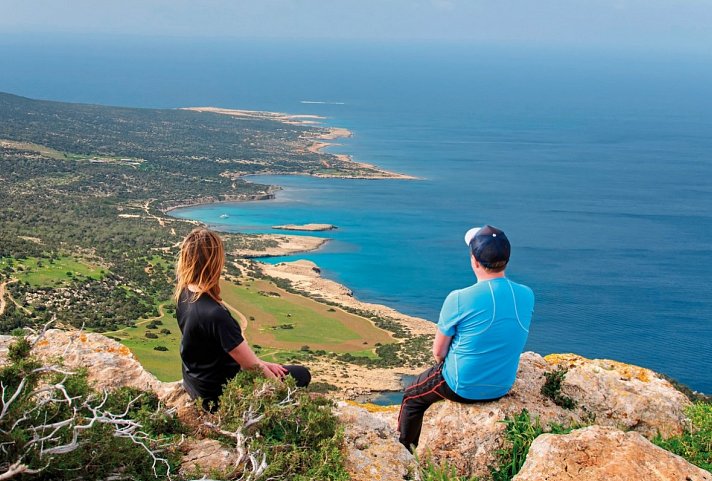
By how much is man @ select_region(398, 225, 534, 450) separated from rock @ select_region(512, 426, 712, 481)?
0.96 metres

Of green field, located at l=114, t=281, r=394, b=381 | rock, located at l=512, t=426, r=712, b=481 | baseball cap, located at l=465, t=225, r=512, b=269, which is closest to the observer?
rock, located at l=512, t=426, r=712, b=481

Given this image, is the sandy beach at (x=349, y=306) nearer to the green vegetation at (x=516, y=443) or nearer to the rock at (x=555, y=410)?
the rock at (x=555, y=410)

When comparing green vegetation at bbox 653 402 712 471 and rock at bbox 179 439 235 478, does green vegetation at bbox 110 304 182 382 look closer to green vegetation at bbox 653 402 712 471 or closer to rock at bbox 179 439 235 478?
green vegetation at bbox 653 402 712 471

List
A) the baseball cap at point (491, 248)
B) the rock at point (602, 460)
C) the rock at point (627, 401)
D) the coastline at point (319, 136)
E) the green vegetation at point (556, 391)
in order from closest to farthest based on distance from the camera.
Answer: the rock at point (602, 460) → the baseball cap at point (491, 248) → the green vegetation at point (556, 391) → the rock at point (627, 401) → the coastline at point (319, 136)

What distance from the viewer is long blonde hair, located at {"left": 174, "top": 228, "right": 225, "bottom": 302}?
486 cm

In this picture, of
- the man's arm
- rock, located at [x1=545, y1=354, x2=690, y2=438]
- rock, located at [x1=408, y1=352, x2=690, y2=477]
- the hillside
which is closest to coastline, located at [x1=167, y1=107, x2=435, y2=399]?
the hillside

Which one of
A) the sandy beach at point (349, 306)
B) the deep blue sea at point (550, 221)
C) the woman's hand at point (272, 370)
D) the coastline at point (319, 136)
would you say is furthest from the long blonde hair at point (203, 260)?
the coastline at point (319, 136)

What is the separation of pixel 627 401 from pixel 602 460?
2.59m

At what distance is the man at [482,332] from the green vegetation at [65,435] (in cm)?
190

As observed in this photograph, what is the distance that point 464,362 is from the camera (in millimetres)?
5090

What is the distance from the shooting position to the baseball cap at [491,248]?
499 centimetres

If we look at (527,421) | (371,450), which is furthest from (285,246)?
(371,450)

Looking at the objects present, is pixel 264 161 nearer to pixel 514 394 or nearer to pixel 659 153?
pixel 659 153

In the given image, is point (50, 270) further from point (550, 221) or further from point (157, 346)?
→ point (550, 221)
